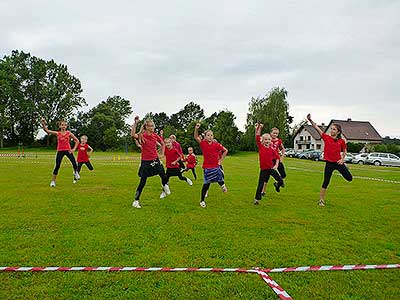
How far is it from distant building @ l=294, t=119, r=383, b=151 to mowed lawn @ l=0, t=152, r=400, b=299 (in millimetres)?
63873

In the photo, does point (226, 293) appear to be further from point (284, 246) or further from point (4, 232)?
point (4, 232)

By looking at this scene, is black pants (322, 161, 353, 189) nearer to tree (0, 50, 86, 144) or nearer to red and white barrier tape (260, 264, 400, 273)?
red and white barrier tape (260, 264, 400, 273)

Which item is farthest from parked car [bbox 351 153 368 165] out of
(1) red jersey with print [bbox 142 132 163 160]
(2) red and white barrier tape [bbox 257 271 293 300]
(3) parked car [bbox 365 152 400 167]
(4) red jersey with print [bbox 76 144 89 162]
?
(2) red and white barrier tape [bbox 257 271 293 300]

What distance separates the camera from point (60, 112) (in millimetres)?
64875

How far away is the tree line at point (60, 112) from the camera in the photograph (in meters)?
61.4

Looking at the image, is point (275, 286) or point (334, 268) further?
point (334, 268)

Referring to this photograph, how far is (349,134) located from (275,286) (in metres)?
74.1

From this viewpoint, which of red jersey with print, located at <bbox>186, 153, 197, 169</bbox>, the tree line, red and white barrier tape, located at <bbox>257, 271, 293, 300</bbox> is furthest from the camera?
the tree line

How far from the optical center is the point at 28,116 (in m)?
63.2

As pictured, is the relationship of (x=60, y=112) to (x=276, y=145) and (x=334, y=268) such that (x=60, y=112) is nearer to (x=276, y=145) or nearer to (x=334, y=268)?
(x=276, y=145)

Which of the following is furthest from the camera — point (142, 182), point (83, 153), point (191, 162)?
point (191, 162)

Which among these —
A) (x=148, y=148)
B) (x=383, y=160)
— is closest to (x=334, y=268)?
(x=148, y=148)

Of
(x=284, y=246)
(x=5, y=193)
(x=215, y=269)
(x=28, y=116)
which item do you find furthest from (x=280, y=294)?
(x=28, y=116)

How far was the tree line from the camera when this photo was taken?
6144 cm
